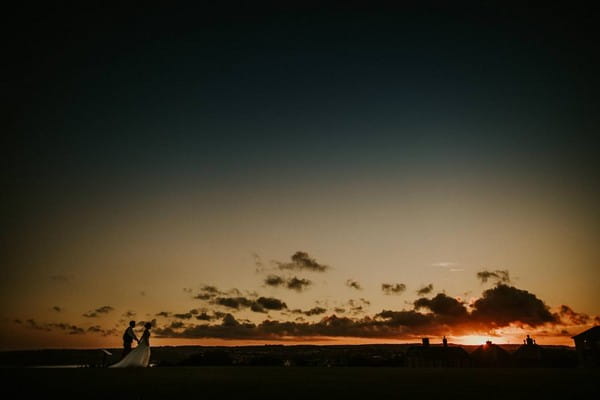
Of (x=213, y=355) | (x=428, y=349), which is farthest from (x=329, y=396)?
(x=428, y=349)

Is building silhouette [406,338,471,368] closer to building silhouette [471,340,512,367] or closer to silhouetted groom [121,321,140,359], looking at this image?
building silhouette [471,340,512,367]

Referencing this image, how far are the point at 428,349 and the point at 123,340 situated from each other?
3397 inches

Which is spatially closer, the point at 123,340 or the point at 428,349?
the point at 123,340

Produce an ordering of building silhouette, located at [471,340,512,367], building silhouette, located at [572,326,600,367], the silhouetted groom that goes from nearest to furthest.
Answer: the silhouetted groom → building silhouette, located at [572,326,600,367] → building silhouette, located at [471,340,512,367]

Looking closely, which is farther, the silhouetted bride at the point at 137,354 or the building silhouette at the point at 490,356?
the building silhouette at the point at 490,356

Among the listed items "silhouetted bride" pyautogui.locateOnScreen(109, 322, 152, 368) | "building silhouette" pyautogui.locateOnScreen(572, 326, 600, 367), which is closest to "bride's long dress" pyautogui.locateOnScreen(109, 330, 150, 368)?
"silhouetted bride" pyautogui.locateOnScreen(109, 322, 152, 368)

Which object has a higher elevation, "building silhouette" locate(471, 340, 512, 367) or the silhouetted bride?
the silhouetted bride

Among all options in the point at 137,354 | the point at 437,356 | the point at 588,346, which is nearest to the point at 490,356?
the point at 437,356

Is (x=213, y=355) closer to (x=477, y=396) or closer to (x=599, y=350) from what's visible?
(x=477, y=396)

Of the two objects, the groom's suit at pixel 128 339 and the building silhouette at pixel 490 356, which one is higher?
the groom's suit at pixel 128 339

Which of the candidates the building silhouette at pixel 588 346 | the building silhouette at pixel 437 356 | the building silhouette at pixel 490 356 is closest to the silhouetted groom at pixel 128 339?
the building silhouette at pixel 588 346

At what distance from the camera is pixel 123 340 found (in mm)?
19422

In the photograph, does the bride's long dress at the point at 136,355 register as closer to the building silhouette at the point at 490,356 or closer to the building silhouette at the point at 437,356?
the building silhouette at the point at 437,356

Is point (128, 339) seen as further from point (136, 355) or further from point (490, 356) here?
point (490, 356)
